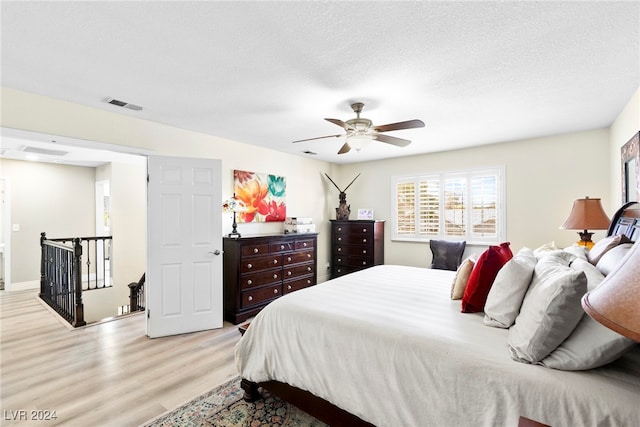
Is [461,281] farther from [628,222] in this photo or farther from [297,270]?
[297,270]

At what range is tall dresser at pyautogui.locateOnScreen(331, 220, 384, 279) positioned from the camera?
5277 millimetres

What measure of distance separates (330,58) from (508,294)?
6.21ft

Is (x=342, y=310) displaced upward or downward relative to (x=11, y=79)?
downward

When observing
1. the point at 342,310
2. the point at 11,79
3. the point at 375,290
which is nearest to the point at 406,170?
the point at 375,290

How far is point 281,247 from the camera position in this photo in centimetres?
436

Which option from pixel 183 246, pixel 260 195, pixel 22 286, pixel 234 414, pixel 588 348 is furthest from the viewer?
pixel 22 286

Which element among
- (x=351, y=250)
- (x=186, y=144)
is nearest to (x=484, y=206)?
(x=351, y=250)

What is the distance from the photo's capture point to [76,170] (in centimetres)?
621

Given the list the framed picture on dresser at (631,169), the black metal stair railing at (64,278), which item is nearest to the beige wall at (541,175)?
the framed picture on dresser at (631,169)

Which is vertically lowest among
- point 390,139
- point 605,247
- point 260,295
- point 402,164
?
point 260,295

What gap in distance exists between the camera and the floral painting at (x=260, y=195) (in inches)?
174

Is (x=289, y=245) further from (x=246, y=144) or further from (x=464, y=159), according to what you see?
(x=464, y=159)

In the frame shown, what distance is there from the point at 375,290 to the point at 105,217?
6638 millimetres

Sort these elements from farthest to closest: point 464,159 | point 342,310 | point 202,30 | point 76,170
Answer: point 76,170 < point 464,159 < point 342,310 < point 202,30
